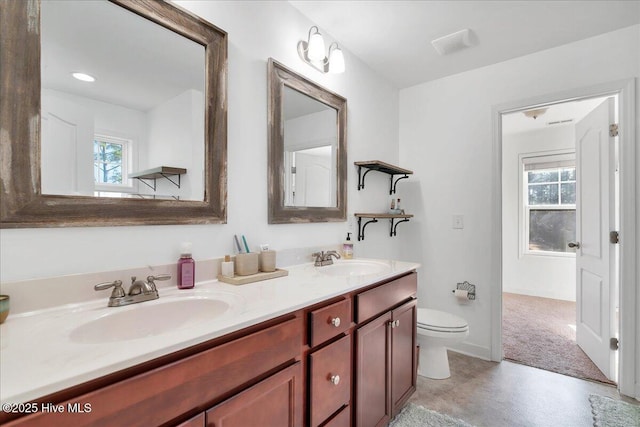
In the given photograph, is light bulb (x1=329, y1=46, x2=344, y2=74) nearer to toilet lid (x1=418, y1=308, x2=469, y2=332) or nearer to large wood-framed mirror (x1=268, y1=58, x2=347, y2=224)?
large wood-framed mirror (x1=268, y1=58, x2=347, y2=224)

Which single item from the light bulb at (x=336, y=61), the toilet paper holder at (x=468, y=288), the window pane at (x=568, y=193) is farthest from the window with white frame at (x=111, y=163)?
the window pane at (x=568, y=193)

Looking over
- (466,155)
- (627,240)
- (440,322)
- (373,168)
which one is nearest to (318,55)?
(373,168)

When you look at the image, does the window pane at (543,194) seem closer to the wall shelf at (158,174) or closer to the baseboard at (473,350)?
the baseboard at (473,350)

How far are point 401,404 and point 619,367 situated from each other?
1539 mm

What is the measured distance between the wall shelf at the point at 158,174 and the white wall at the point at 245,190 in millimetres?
181

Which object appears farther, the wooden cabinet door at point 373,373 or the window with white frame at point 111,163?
the wooden cabinet door at point 373,373

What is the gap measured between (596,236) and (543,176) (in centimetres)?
248

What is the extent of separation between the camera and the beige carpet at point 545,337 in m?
2.27

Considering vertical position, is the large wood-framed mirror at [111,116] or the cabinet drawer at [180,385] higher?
the large wood-framed mirror at [111,116]

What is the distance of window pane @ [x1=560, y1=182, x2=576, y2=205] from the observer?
411 cm

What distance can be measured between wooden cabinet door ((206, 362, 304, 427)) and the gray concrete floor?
122cm

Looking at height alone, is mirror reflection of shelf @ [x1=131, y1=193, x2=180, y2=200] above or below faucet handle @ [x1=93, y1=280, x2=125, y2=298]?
above

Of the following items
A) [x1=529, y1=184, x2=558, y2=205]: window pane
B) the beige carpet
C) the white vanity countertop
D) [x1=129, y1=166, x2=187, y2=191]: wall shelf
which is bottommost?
the beige carpet

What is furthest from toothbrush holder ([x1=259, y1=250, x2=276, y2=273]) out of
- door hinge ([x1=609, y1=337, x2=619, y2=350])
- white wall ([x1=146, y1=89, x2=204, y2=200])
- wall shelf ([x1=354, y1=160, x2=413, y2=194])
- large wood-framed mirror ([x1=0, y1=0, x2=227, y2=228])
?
door hinge ([x1=609, y1=337, x2=619, y2=350])
